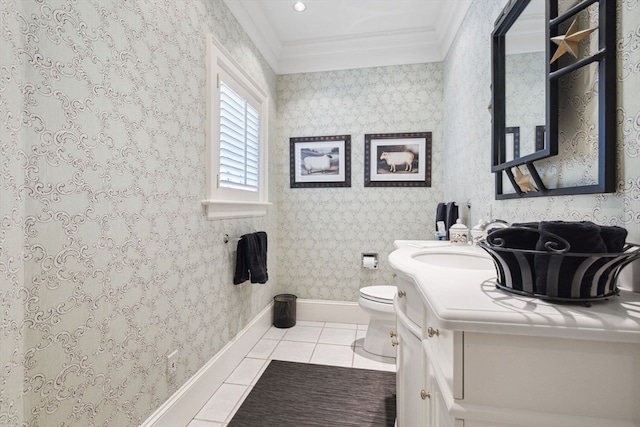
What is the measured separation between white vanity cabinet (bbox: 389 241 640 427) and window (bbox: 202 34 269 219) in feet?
5.22

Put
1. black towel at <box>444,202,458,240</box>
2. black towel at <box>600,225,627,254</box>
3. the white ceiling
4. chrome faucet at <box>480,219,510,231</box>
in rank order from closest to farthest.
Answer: black towel at <box>600,225,627,254</box>
chrome faucet at <box>480,219,510,231</box>
black towel at <box>444,202,458,240</box>
the white ceiling

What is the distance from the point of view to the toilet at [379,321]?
7.49 feet

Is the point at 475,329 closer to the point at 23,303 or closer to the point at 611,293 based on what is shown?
the point at 611,293

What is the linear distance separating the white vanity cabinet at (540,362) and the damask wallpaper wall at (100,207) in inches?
44.8

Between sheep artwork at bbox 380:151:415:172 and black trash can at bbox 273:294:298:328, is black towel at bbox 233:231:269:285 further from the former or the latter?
sheep artwork at bbox 380:151:415:172

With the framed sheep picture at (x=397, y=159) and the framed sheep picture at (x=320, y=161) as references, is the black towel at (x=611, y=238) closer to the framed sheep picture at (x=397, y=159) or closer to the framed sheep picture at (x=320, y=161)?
the framed sheep picture at (x=397, y=159)

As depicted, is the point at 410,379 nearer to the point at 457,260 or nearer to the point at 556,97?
the point at 457,260

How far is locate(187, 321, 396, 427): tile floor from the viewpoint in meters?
1.76

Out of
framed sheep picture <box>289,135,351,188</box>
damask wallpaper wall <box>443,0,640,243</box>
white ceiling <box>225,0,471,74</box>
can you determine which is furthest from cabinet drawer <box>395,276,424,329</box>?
white ceiling <box>225,0,471,74</box>

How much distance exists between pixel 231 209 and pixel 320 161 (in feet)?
4.13

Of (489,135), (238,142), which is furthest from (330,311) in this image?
(489,135)

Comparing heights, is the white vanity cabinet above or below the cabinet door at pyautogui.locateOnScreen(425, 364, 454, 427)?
above

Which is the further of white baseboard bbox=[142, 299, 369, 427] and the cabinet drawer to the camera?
white baseboard bbox=[142, 299, 369, 427]

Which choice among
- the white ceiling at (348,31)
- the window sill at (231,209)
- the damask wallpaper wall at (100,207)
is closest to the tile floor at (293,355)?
the damask wallpaper wall at (100,207)
